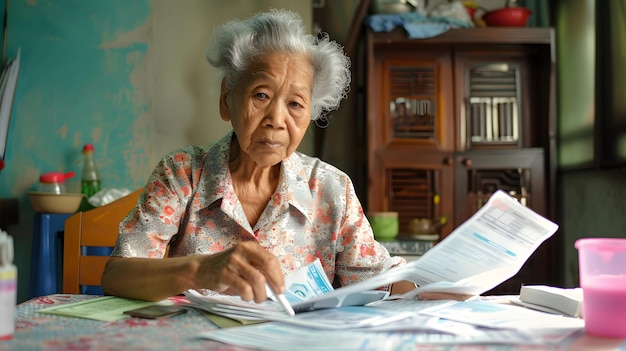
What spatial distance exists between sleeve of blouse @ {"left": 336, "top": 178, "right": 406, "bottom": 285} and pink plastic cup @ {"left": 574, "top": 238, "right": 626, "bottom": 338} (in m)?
0.64

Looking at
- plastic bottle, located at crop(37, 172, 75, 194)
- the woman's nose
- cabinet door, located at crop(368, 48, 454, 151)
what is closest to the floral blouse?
the woman's nose

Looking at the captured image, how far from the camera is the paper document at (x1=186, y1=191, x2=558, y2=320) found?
3.28ft

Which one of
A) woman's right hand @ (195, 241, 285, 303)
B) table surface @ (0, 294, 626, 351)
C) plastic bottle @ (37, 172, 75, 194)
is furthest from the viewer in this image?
plastic bottle @ (37, 172, 75, 194)

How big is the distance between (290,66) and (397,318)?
79 centimetres

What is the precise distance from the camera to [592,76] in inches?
137

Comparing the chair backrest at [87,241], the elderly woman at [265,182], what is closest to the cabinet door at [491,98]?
the elderly woman at [265,182]

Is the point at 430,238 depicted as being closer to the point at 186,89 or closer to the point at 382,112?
the point at 382,112

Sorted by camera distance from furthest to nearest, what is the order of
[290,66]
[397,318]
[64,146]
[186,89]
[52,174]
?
[186,89], [64,146], [52,174], [290,66], [397,318]

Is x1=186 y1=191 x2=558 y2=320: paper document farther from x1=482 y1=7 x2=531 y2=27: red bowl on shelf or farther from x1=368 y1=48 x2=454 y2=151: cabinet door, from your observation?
x1=482 y1=7 x2=531 y2=27: red bowl on shelf

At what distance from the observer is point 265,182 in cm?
163

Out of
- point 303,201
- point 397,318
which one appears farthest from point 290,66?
point 397,318

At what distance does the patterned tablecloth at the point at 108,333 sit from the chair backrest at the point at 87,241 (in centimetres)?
61

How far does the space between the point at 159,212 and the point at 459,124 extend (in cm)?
258

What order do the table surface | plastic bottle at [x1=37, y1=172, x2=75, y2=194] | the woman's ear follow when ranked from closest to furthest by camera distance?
1. the table surface
2. the woman's ear
3. plastic bottle at [x1=37, y1=172, x2=75, y2=194]
